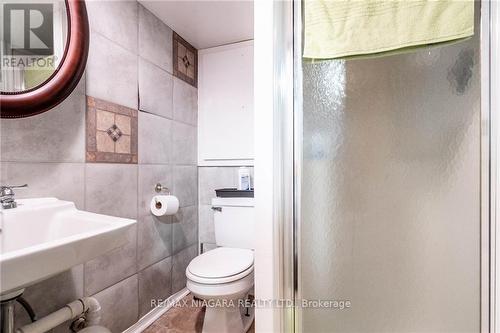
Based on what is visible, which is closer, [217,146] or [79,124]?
[79,124]

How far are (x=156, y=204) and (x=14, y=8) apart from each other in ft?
3.59

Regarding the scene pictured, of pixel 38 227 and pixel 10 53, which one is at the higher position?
pixel 10 53

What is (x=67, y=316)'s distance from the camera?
1.02 metres

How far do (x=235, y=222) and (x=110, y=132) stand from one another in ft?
3.10

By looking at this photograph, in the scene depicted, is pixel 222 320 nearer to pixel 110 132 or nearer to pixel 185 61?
pixel 110 132

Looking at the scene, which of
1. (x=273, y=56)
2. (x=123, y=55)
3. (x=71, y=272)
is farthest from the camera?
(x=123, y=55)

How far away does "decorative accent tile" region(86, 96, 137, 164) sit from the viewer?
48.7 inches

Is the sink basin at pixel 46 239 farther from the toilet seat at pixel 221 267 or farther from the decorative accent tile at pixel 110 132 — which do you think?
the toilet seat at pixel 221 267

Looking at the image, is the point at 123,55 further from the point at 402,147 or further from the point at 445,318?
the point at 445,318

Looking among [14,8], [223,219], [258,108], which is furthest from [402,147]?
[14,8]

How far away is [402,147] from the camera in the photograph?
0.90 metres

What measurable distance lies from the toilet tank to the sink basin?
0.91 meters

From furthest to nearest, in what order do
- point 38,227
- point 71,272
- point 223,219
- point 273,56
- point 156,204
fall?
point 223,219, point 156,204, point 71,272, point 38,227, point 273,56

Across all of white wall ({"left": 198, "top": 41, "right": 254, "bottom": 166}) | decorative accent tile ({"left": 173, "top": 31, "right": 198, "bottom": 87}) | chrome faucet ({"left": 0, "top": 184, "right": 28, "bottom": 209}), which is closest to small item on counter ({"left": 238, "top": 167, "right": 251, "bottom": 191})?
white wall ({"left": 198, "top": 41, "right": 254, "bottom": 166})
